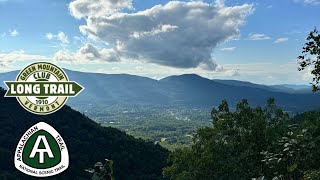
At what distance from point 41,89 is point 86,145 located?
10203 centimetres

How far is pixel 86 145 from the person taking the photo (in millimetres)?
113938

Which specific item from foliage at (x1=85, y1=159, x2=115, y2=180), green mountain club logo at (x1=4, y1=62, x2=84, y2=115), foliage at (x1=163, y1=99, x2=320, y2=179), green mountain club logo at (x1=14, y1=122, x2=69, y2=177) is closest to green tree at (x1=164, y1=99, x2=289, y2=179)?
foliage at (x1=163, y1=99, x2=320, y2=179)

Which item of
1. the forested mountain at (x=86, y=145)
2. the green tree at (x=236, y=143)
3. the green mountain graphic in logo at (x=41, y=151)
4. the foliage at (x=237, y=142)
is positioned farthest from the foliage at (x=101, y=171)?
the forested mountain at (x=86, y=145)

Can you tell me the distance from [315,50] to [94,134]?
111486 millimetres

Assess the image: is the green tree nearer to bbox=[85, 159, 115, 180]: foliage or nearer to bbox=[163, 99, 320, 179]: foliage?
bbox=[163, 99, 320, 179]: foliage

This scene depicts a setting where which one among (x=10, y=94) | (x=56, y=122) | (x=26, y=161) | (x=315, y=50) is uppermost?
(x=315, y=50)

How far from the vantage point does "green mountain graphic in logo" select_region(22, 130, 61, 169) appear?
11.5 metres

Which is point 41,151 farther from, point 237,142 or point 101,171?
point 237,142

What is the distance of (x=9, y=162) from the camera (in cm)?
9138

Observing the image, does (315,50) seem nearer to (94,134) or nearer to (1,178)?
(1,178)

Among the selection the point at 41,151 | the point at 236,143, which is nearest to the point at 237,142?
the point at 236,143

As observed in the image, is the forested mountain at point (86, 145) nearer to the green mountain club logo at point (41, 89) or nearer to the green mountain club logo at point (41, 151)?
the green mountain club logo at point (41, 89)

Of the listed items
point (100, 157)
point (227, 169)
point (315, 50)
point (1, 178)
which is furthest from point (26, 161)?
point (100, 157)

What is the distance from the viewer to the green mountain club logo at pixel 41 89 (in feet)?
48.6
